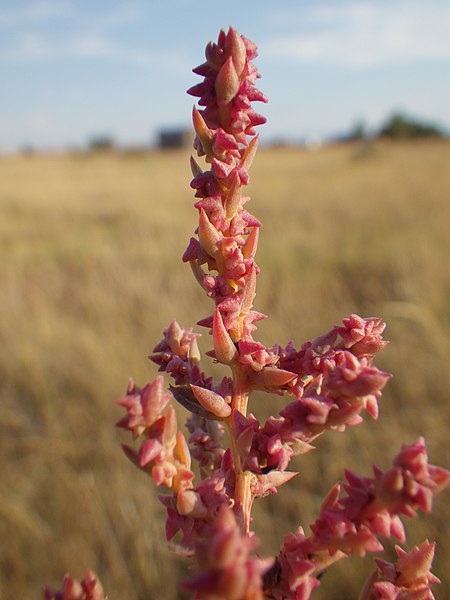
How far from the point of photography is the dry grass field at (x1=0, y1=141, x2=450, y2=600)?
2.80 meters

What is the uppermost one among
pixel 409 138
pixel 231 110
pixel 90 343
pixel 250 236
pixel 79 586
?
pixel 231 110

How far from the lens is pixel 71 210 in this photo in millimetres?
11734

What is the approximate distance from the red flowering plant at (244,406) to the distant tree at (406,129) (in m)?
33.9

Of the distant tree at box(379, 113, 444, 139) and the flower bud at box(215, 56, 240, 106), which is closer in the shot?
the flower bud at box(215, 56, 240, 106)

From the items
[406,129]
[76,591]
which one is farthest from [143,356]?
[406,129]

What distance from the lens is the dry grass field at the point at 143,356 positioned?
2.80 metres

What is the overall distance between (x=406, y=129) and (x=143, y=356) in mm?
31634

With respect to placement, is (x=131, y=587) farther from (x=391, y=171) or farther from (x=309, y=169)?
(x=309, y=169)

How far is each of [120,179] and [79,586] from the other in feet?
59.2

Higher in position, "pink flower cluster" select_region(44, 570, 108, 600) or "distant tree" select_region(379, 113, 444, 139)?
"pink flower cluster" select_region(44, 570, 108, 600)

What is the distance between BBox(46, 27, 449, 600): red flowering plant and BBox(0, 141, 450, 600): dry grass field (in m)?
2.16

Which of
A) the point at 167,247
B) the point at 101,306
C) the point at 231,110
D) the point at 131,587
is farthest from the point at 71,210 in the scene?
the point at 231,110

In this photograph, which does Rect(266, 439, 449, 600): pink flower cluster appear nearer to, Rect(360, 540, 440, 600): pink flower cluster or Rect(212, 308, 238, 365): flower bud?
Rect(360, 540, 440, 600): pink flower cluster

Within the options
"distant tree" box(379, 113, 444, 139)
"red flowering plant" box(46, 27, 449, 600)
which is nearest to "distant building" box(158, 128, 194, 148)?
"distant tree" box(379, 113, 444, 139)
